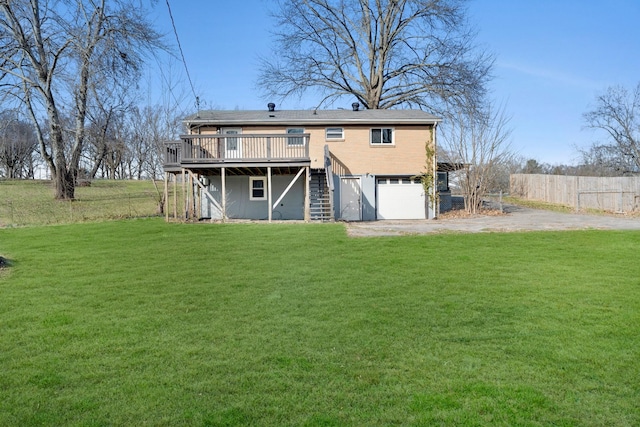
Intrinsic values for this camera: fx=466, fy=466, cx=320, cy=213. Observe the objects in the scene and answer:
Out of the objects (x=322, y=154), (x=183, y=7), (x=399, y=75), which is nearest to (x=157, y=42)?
(x=322, y=154)

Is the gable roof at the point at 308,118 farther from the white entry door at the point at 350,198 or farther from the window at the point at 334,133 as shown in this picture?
the white entry door at the point at 350,198

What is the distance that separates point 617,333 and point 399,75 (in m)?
29.8

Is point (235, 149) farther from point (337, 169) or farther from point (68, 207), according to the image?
point (68, 207)

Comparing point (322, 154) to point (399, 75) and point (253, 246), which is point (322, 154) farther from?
point (399, 75)

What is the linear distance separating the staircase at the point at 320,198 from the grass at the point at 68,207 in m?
7.19

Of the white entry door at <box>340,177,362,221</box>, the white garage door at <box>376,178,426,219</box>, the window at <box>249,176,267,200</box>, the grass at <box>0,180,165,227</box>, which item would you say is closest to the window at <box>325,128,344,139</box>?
the white entry door at <box>340,177,362,221</box>

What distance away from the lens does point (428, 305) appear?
21.5 feet

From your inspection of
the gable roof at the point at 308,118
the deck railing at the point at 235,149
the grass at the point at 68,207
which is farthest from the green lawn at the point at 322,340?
the gable roof at the point at 308,118

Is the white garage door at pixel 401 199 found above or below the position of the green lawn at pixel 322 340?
above

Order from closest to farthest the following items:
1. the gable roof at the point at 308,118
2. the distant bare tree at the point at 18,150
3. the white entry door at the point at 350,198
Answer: the gable roof at the point at 308,118, the white entry door at the point at 350,198, the distant bare tree at the point at 18,150

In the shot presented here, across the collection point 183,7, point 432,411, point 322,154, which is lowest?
point 432,411

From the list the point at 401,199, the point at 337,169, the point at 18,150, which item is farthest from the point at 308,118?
the point at 18,150

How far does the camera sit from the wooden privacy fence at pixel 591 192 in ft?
77.4

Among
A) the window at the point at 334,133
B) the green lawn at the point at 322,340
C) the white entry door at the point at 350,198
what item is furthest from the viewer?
the window at the point at 334,133
